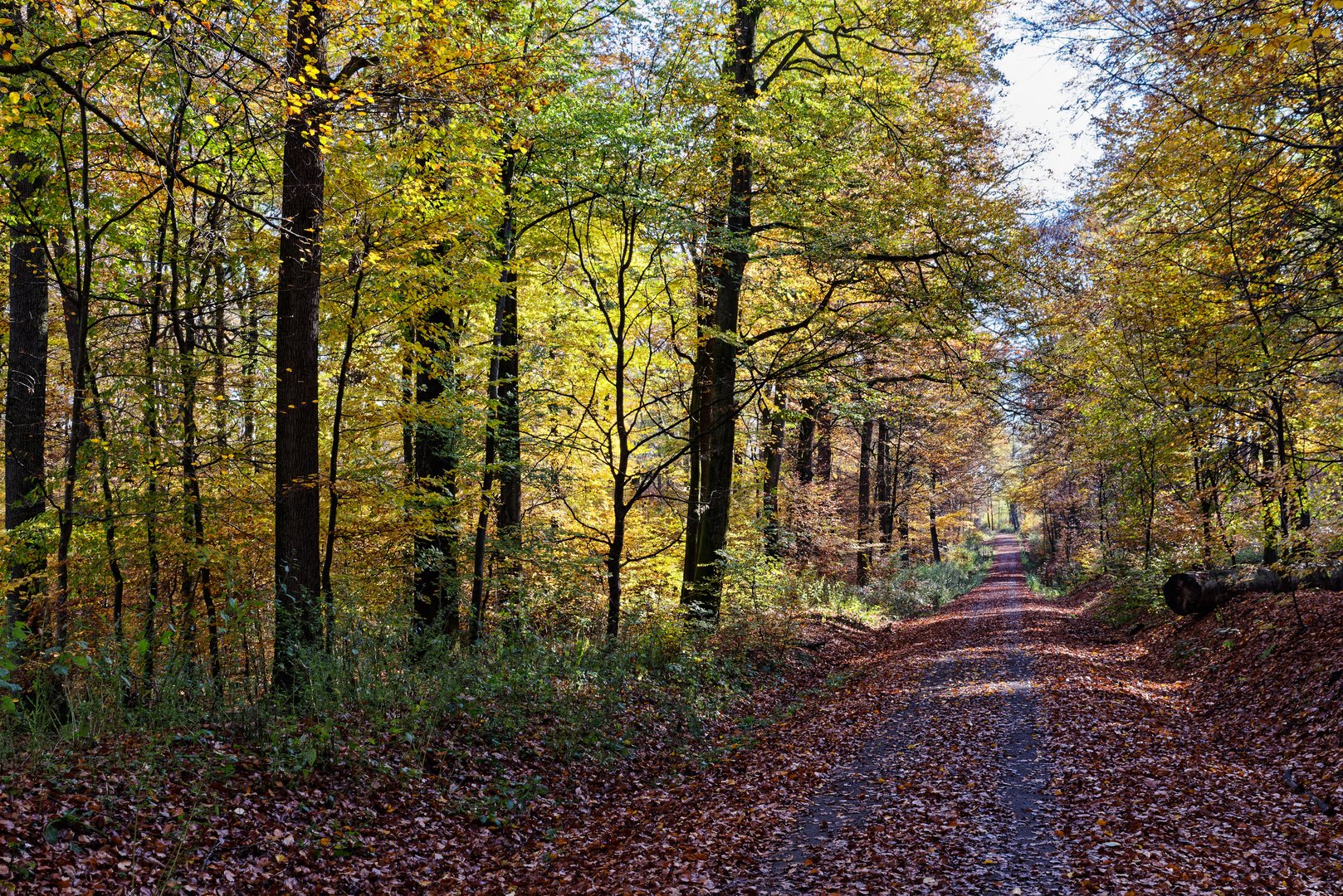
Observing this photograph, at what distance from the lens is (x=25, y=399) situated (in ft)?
36.1

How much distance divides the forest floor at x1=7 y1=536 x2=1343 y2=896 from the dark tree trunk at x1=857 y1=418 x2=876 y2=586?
16.8 meters

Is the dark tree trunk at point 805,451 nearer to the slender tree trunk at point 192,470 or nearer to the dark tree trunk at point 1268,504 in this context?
the dark tree trunk at point 1268,504

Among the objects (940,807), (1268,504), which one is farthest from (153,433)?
(1268,504)

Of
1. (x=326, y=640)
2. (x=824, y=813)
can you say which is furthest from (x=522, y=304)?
(x=824, y=813)

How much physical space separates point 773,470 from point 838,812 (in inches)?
567

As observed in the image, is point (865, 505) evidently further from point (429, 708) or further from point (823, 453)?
point (429, 708)

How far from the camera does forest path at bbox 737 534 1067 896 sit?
5438 millimetres

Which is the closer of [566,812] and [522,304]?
[566,812]

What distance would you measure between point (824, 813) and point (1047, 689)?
5.62 m

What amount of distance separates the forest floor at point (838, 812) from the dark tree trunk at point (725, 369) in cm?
351

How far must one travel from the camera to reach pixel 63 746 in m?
6.11

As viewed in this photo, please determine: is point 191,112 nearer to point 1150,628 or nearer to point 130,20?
point 130,20

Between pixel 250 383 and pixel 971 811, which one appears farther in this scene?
pixel 250 383

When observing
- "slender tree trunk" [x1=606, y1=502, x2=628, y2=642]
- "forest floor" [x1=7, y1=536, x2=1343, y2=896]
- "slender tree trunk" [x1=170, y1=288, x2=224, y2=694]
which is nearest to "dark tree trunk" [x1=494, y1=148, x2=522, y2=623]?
"slender tree trunk" [x1=606, y1=502, x2=628, y2=642]
